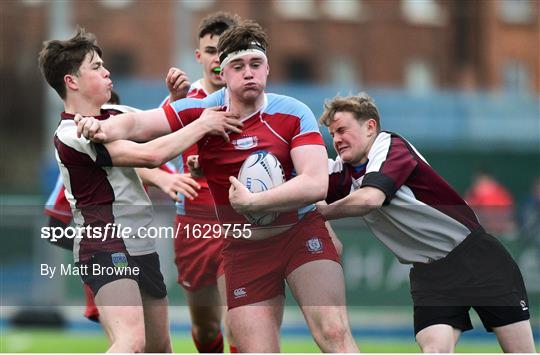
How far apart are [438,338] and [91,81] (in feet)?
7.97

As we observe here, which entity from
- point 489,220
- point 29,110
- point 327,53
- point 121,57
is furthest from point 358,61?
point 489,220

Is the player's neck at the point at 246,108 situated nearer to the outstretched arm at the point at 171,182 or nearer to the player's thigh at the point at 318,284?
the outstretched arm at the point at 171,182

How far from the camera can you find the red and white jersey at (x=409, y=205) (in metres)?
6.82

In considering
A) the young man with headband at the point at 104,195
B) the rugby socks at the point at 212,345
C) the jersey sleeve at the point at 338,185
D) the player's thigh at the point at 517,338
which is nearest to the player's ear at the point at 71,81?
the young man with headband at the point at 104,195

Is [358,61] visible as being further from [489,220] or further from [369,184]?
[369,184]

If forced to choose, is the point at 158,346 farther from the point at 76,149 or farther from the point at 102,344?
the point at 102,344

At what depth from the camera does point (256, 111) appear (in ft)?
21.8

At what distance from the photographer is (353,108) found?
23.0 ft

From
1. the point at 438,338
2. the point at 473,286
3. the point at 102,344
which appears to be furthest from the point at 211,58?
the point at 102,344

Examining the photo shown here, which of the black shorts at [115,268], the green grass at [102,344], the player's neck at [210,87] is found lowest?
the green grass at [102,344]

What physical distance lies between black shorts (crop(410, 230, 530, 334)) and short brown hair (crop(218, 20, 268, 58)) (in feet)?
5.41

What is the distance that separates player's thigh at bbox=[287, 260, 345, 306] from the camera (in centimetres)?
658

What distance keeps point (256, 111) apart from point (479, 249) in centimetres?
154

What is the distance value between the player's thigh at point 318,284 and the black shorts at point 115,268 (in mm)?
905
